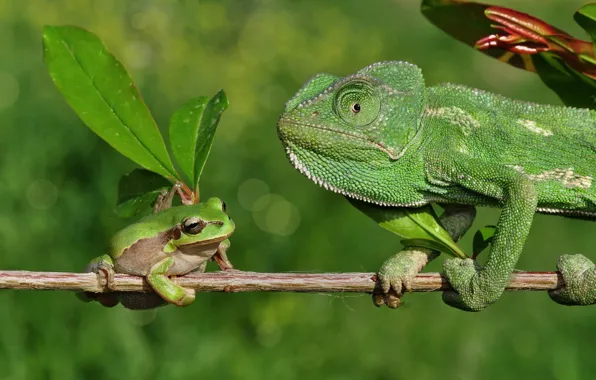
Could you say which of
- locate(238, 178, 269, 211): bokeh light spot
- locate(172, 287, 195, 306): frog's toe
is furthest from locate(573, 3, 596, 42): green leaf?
locate(238, 178, 269, 211): bokeh light spot

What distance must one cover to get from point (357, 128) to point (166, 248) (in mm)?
534

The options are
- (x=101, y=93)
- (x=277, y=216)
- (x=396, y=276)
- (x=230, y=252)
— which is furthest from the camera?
(x=277, y=216)

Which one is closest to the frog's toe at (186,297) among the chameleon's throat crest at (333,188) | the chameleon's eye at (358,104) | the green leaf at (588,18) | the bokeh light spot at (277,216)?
the chameleon's throat crest at (333,188)

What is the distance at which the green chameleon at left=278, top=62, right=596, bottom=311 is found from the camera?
6.21 feet

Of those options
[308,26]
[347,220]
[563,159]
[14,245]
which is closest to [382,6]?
[308,26]

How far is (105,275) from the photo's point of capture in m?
1.78

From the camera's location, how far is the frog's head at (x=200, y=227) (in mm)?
1845

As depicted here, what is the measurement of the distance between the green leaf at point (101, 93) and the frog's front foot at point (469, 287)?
26.6 inches

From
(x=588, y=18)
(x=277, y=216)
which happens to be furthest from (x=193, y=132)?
(x=277, y=216)

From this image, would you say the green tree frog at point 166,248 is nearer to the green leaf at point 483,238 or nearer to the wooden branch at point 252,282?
the wooden branch at point 252,282

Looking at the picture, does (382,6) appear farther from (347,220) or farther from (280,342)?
→ (280,342)

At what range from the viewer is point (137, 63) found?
224 inches

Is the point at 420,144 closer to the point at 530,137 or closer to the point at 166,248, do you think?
the point at 530,137

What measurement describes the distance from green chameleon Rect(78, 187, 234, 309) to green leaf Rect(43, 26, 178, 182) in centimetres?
17
